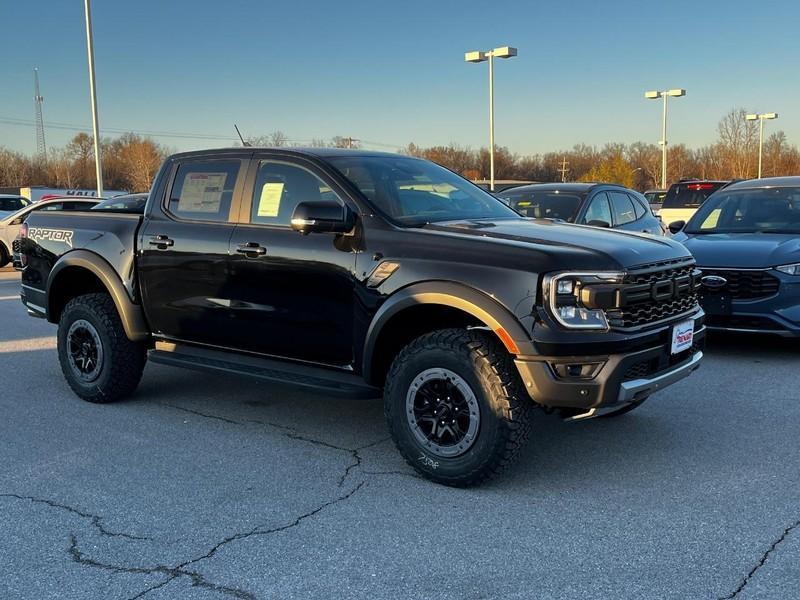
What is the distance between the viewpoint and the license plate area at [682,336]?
431 cm

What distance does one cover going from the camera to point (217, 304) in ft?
16.8

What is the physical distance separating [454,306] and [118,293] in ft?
9.23

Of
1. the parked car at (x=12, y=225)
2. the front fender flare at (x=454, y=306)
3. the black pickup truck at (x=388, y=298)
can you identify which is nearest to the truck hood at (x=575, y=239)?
the black pickup truck at (x=388, y=298)

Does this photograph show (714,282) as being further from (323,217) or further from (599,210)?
(323,217)

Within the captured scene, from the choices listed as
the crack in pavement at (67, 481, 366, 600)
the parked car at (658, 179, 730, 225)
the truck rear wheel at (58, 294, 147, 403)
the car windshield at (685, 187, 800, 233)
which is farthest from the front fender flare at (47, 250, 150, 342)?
the parked car at (658, 179, 730, 225)

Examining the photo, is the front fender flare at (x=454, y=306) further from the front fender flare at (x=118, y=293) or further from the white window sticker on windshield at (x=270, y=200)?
the front fender flare at (x=118, y=293)

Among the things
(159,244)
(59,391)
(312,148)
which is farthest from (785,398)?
(59,391)

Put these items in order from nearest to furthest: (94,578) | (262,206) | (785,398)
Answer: (94,578), (262,206), (785,398)

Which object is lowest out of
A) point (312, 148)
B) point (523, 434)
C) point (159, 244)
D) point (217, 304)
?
point (523, 434)

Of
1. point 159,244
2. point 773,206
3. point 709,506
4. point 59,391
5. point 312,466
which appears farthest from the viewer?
point 773,206

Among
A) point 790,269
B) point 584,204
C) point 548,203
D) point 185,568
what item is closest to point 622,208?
point 584,204

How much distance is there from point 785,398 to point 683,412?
0.94m

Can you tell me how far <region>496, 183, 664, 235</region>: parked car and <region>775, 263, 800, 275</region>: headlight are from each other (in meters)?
2.63

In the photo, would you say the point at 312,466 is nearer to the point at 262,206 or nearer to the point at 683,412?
the point at 262,206
